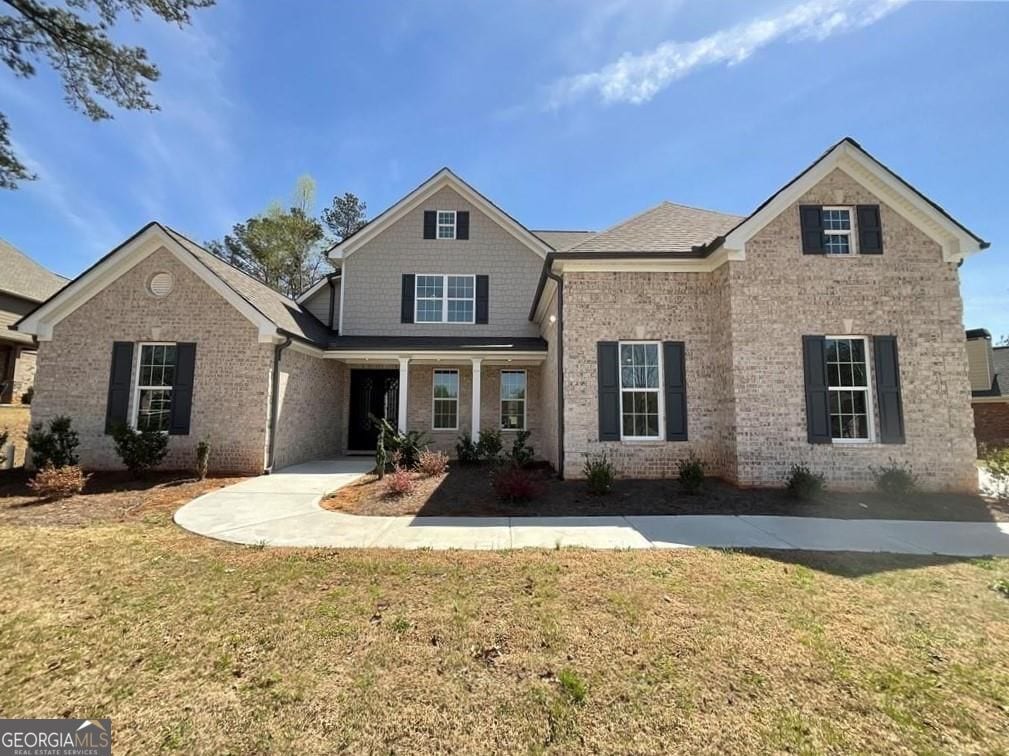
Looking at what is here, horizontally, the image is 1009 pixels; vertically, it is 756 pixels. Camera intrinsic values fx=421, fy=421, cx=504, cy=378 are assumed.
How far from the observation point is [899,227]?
876 cm

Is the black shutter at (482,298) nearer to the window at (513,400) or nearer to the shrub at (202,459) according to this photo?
the window at (513,400)

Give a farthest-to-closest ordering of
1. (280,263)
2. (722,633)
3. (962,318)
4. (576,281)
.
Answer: (280,263)
(576,281)
(962,318)
(722,633)

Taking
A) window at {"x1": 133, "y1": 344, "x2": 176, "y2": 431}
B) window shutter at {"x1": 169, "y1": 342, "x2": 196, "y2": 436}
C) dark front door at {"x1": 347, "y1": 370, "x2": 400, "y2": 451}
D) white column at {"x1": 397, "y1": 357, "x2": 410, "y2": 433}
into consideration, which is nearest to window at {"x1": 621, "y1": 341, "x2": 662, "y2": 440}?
white column at {"x1": 397, "y1": 357, "x2": 410, "y2": 433}

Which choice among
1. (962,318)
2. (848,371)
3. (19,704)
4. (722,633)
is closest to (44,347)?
(19,704)

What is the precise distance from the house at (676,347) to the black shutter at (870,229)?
0.04 meters

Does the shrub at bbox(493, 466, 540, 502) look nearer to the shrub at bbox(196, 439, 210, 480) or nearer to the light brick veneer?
the light brick veneer

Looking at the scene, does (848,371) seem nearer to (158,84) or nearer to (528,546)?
(528,546)

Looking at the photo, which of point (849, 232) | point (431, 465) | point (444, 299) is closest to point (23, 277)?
point (444, 299)

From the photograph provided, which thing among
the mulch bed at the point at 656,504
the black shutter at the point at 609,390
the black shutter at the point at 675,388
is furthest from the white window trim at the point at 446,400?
the black shutter at the point at 675,388

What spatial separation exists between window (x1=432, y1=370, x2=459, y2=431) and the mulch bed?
198 inches

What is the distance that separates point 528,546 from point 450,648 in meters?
2.34

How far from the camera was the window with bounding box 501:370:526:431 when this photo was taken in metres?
13.4

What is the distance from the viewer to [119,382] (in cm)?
1013

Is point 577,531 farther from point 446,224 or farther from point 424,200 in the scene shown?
point 424,200
